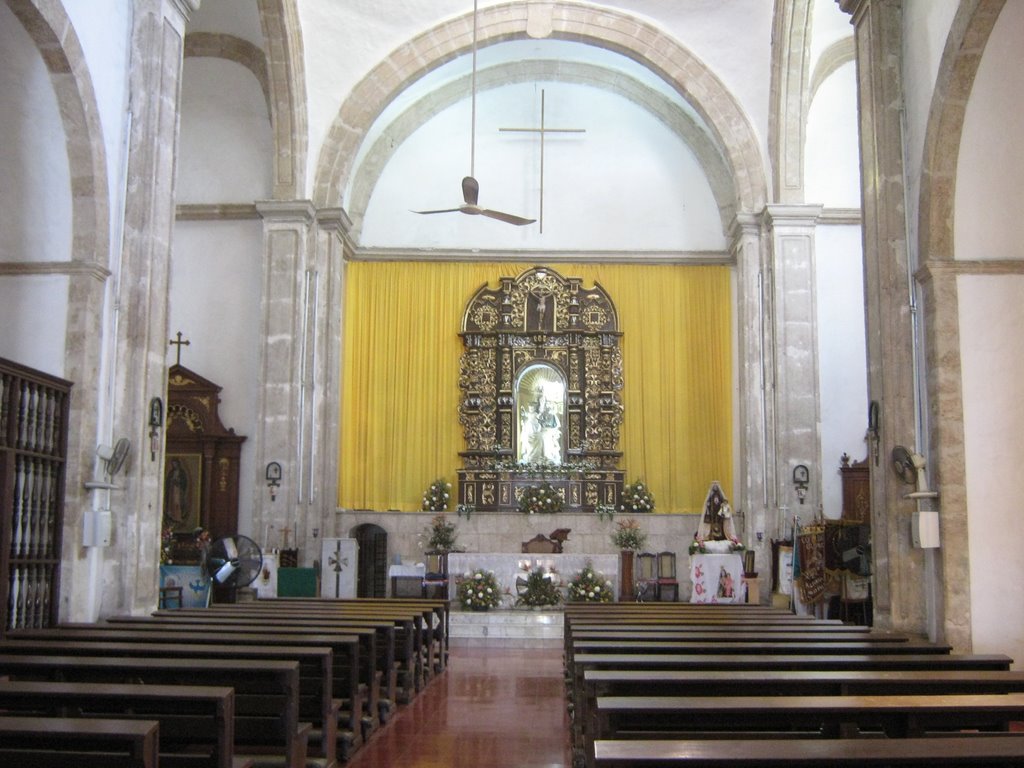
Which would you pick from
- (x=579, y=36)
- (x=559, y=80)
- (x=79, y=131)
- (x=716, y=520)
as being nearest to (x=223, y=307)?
(x=579, y=36)

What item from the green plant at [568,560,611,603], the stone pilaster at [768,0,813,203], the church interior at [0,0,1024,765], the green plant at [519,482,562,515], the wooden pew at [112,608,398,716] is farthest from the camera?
the green plant at [519,482,562,515]

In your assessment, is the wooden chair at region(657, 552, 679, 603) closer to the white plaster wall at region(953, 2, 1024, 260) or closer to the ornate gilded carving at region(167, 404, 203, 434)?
the ornate gilded carving at region(167, 404, 203, 434)

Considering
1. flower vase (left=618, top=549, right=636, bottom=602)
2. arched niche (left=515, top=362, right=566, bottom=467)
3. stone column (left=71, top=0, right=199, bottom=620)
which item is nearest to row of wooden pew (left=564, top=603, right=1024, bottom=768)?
stone column (left=71, top=0, right=199, bottom=620)

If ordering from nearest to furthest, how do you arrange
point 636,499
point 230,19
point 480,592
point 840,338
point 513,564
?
1. point 480,592
2. point 513,564
3. point 230,19
4. point 840,338
5. point 636,499

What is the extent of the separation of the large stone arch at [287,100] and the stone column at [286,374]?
0.41m

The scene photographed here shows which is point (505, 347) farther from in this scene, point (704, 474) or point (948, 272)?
point (948, 272)

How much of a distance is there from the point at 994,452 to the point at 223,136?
13.0 metres

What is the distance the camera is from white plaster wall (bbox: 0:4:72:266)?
9109 millimetres

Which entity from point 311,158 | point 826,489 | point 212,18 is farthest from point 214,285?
point 826,489

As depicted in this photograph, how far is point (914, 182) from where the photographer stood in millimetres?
9164

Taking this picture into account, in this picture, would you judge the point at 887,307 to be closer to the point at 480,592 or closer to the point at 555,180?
the point at 480,592

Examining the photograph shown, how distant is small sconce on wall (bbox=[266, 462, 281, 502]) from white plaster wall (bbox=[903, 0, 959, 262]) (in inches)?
387

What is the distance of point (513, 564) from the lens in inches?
637

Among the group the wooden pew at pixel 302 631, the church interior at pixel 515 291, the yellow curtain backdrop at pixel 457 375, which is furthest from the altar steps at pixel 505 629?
A: the wooden pew at pixel 302 631
